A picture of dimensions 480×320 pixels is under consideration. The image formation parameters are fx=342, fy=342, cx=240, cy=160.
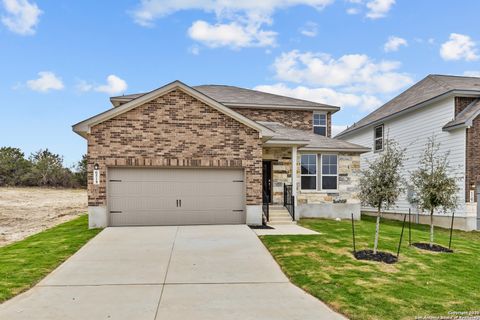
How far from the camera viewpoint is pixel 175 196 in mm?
12703

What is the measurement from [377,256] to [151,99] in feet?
29.0

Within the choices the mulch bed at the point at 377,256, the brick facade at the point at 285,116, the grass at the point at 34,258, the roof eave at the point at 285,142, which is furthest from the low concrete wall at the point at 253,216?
the brick facade at the point at 285,116

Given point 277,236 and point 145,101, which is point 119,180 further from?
point 277,236

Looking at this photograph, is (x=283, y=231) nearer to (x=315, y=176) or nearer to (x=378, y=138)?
(x=315, y=176)

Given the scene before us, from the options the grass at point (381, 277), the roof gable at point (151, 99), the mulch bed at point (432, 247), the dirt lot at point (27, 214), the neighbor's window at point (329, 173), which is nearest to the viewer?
the grass at point (381, 277)

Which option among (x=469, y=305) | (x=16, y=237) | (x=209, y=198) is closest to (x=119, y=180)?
(x=209, y=198)

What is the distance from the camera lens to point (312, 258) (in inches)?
320

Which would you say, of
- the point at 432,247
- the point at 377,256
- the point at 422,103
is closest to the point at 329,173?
the point at 422,103

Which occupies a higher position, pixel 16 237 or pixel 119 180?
pixel 119 180

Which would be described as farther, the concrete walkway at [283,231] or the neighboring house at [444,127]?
the neighboring house at [444,127]

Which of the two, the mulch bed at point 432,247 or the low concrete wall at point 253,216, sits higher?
the low concrete wall at point 253,216

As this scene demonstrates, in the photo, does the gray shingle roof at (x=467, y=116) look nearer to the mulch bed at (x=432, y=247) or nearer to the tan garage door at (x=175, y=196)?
the mulch bed at (x=432, y=247)

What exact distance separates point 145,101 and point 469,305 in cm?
1070

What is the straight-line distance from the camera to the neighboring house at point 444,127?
51.5ft
